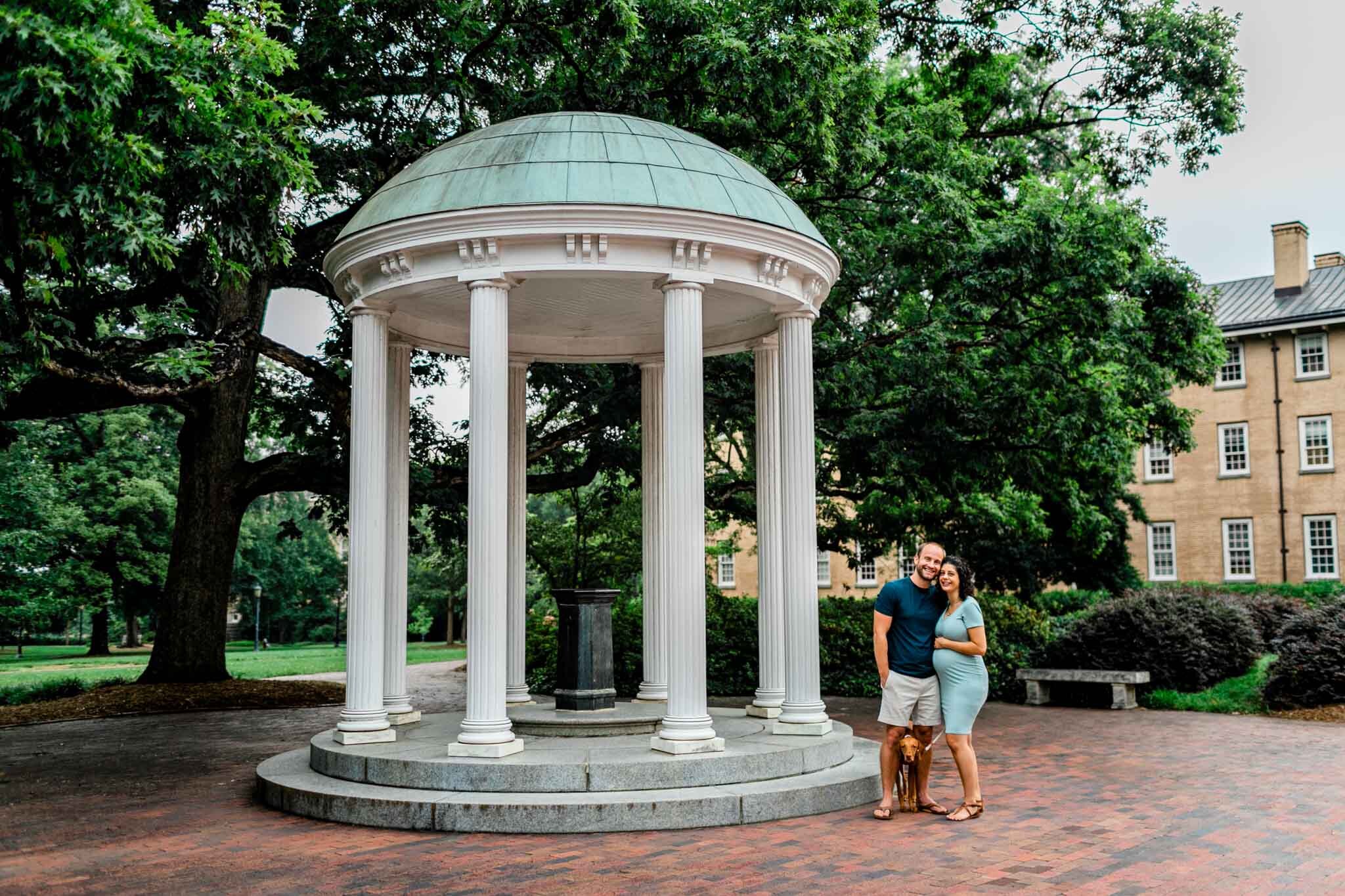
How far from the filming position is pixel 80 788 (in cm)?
1172

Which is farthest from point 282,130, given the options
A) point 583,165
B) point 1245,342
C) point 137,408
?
point 1245,342

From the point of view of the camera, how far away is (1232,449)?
145ft

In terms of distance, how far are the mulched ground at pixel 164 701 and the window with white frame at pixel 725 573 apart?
32.3m

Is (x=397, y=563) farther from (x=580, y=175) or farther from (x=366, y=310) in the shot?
(x=580, y=175)

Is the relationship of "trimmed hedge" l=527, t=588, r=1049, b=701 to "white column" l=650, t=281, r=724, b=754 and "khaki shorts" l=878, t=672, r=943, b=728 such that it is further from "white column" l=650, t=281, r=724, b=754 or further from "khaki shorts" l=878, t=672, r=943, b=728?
"khaki shorts" l=878, t=672, r=943, b=728

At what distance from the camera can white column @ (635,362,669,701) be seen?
48.4 feet

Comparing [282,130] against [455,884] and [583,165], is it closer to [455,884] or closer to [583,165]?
Result: [583,165]

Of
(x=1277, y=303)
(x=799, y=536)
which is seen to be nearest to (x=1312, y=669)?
(x=799, y=536)

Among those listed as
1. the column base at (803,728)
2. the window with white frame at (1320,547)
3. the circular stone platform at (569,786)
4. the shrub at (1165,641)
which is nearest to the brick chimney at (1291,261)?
the window with white frame at (1320,547)

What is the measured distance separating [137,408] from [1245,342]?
144 ft

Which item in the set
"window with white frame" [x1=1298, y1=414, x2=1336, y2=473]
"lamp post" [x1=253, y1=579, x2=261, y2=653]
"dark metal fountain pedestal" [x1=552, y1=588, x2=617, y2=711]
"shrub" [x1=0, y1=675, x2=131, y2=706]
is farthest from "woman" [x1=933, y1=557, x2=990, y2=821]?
"lamp post" [x1=253, y1=579, x2=261, y2=653]

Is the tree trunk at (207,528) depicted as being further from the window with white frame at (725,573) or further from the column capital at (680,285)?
the window with white frame at (725,573)

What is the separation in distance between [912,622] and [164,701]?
50.4ft

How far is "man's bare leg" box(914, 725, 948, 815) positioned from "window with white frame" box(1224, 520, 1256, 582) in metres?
39.0
